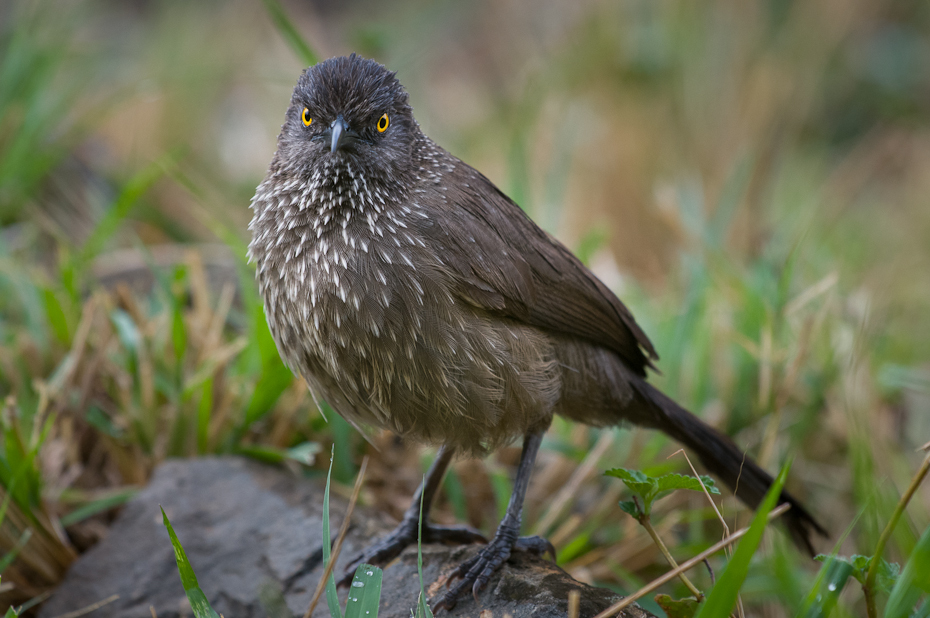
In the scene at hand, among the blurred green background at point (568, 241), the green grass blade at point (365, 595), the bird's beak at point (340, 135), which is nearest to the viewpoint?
the green grass blade at point (365, 595)

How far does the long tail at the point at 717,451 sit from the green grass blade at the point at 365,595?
4.51 ft

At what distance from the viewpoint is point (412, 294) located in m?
2.50

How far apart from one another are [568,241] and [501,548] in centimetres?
413

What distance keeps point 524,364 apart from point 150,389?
68.2 inches

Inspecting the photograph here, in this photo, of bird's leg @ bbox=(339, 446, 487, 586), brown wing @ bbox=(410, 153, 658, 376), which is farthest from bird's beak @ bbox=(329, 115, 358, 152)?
bird's leg @ bbox=(339, 446, 487, 586)

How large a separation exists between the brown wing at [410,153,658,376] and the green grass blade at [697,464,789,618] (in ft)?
3.71

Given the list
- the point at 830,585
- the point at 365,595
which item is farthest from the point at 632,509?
the point at 365,595

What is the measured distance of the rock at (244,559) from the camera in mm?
2449

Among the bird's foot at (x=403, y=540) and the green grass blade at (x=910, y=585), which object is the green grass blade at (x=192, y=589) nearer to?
the bird's foot at (x=403, y=540)

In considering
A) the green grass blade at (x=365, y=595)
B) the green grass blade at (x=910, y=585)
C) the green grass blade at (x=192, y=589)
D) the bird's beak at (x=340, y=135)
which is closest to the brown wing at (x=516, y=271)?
the bird's beak at (x=340, y=135)

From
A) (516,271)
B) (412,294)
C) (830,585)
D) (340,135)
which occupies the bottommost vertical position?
(830,585)

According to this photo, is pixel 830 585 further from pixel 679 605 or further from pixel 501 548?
pixel 501 548

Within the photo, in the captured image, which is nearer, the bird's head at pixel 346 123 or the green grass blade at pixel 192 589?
the green grass blade at pixel 192 589

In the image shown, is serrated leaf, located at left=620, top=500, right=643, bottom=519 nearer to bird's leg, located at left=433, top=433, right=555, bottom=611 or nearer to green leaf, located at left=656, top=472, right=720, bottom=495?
green leaf, located at left=656, top=472, right=720, bottom=495
